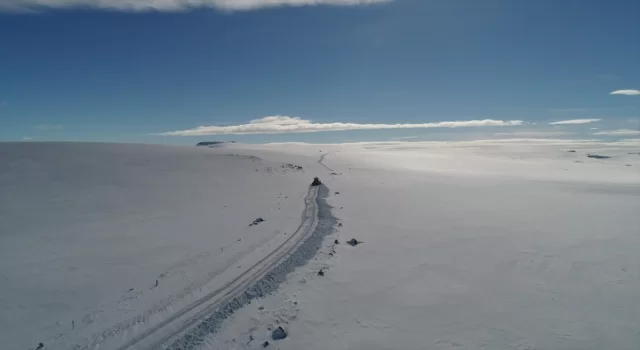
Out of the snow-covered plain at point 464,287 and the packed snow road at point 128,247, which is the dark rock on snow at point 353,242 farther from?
the packed snow road at point 128,247

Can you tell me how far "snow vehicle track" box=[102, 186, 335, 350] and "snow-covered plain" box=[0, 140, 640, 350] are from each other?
219 mm

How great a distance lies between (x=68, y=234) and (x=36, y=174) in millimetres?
12138

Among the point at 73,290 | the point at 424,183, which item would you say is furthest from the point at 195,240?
the point at 424,183

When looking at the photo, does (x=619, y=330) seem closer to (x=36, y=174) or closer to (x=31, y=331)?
(x=31, y=331)

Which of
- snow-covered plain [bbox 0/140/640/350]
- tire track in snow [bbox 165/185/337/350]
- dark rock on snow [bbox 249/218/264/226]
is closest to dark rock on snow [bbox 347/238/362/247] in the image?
snow-covered plain [bbox 0/140/640/350]

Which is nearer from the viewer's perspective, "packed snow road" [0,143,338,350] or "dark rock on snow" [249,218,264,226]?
"packed snow road" [0,143,338,350]

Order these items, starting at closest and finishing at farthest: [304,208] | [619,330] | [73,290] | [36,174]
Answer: [619,330]
[73,290]
[304,208]
[36,174]

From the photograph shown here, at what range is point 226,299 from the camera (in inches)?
332

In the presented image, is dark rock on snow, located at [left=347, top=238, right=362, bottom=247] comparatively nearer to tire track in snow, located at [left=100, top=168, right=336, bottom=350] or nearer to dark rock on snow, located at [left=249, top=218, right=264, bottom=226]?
tire track in snow, located at [left=100, top=168, right=336, bottom=350]

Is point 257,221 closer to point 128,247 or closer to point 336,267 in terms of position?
point 128,247

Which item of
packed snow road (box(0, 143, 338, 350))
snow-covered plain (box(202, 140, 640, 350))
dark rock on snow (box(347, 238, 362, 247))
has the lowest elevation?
snow-covered plain (box(202, 140, 640, 350))

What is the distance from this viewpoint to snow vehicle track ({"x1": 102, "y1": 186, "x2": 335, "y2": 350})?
22.4 feet

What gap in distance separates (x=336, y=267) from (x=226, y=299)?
11.1ft

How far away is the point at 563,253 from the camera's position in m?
11.5
